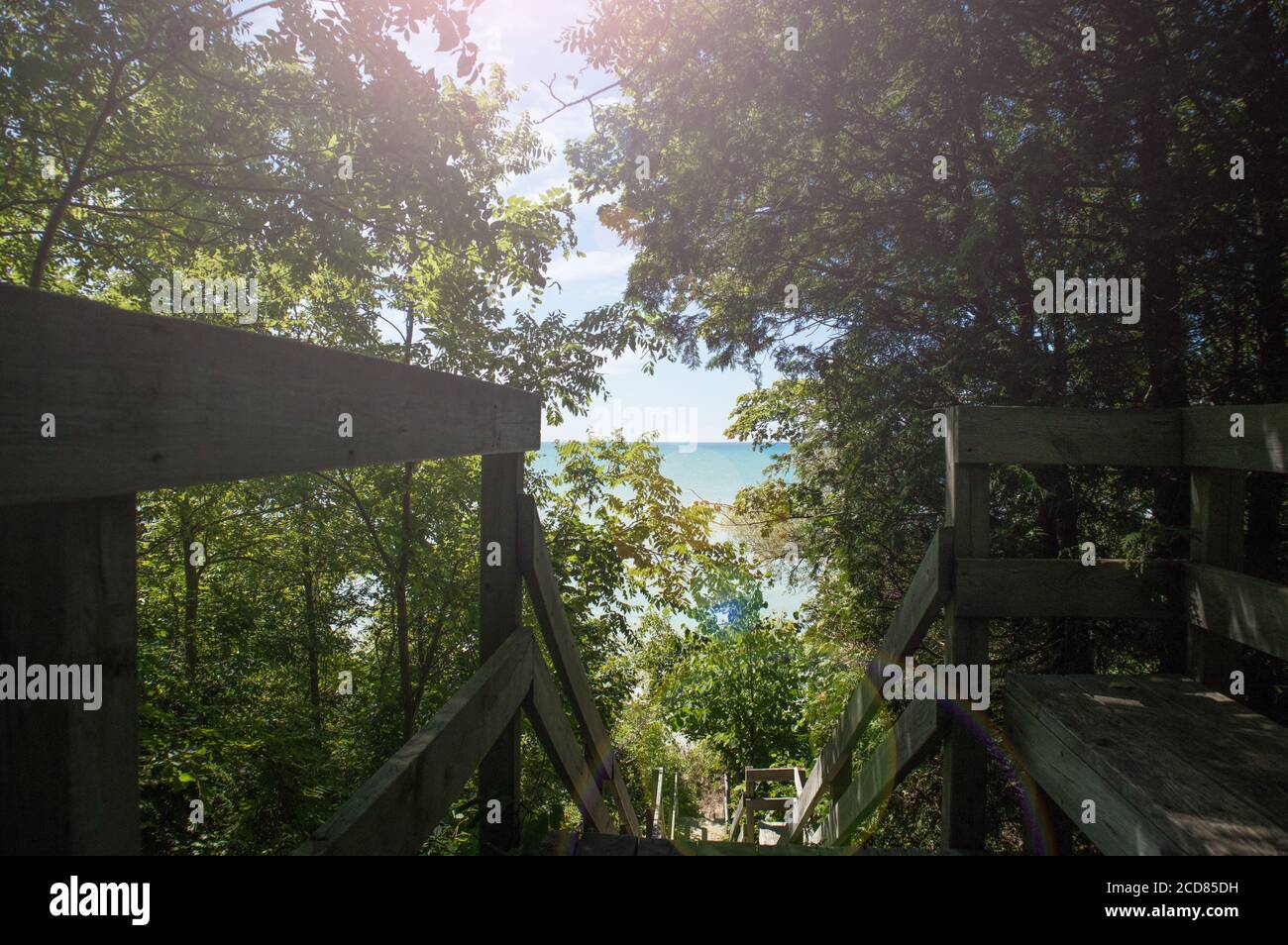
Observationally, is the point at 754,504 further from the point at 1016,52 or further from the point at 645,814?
the point at 645,814

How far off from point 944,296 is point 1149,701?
2436 mm

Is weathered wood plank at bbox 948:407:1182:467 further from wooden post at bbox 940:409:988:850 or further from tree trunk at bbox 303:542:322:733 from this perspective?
tree trunk at bbox 303:542:322:733

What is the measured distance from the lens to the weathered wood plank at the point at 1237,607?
5.49ft

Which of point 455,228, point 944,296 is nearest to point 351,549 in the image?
point 455,228

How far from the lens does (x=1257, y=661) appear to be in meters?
3.17

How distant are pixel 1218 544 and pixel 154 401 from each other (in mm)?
2715

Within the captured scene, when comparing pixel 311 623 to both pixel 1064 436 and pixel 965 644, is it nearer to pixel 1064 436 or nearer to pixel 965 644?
pixel 965 644

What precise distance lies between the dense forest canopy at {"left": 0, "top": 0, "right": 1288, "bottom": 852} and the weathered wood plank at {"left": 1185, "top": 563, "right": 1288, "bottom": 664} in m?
0.18

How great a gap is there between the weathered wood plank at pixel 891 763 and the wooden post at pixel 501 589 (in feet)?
4.45

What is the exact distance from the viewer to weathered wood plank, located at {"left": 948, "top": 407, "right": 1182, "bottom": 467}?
6.56 feet

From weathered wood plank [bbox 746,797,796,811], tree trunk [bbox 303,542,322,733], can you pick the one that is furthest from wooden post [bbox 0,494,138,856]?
weathered wood plank [bbox 746,797,796,811]

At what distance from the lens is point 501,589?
207 cm

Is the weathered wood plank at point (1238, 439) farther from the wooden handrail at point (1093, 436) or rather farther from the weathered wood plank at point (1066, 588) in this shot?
the weathered wood plank at point (1066, 588)
